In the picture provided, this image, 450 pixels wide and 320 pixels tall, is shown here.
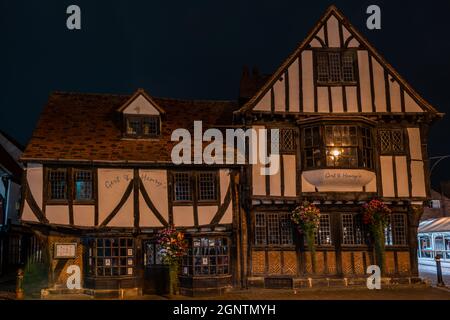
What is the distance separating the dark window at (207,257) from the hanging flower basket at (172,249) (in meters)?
0.67

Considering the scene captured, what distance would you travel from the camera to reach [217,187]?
20.8 meters

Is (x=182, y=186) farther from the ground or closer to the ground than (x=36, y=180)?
closer to the ground

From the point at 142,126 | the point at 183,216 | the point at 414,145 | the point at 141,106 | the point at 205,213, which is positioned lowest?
the point at 183,216

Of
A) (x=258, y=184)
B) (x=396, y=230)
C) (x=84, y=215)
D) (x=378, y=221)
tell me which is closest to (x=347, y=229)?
(x=378, y=221)

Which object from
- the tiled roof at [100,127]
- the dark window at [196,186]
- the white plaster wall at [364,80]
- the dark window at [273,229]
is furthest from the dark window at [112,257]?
the white plaster wall at [364,80]

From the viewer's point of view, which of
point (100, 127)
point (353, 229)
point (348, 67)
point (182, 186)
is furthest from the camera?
point (100, 127)

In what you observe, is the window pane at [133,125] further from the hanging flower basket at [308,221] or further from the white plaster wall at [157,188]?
the hanging flower basket at [308,221]

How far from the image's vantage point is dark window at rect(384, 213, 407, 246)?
21234 mm

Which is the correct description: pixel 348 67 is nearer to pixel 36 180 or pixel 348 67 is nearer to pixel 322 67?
pixel 322 67

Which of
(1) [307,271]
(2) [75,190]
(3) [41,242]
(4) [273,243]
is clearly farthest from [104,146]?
(1) [307,271]

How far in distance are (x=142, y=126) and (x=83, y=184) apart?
3.73 metres

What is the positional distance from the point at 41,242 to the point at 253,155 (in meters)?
9.12

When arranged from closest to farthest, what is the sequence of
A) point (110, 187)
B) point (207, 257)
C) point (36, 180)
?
point (36, 180)
point (110, 187)
point (207, 257)

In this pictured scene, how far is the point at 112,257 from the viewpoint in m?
19.5
